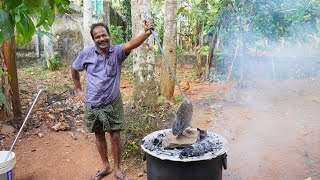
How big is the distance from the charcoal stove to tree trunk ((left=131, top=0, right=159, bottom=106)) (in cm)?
220

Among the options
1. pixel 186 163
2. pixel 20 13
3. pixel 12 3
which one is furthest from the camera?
pixel 186 163

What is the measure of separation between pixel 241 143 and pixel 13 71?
393cm

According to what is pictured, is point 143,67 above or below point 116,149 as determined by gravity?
above

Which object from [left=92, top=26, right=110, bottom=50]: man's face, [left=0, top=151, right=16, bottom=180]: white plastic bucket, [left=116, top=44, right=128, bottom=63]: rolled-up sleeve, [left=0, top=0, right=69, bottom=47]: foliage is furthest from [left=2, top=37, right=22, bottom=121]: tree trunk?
[left=0, top=0, right=69, bottom=47]: foliage

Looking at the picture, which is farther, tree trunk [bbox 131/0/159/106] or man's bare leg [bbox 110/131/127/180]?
tree trunk [bbox 131/0/159/106]

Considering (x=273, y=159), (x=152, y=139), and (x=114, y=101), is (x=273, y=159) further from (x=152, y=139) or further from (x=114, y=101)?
(x=114, y=101)

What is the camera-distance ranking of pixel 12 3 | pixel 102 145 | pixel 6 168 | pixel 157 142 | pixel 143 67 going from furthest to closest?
pixel 143 67 < pixel 102 145 < pixel 6 168 < pixel 157 142 < pixel 12 3

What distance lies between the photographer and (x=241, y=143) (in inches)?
186

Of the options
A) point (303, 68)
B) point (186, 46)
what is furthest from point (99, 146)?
point (186, 46)

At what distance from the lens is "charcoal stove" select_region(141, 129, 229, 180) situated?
2.56 meters

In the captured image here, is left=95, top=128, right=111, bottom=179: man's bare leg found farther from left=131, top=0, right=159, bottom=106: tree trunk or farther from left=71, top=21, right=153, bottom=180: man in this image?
left=131, top=0, right=159, bottom=106: tree trunk

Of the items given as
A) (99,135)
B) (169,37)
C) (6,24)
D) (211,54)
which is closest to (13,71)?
(99,135)

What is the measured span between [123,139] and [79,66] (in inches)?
54.8

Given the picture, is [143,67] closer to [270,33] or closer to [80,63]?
[80,63]
